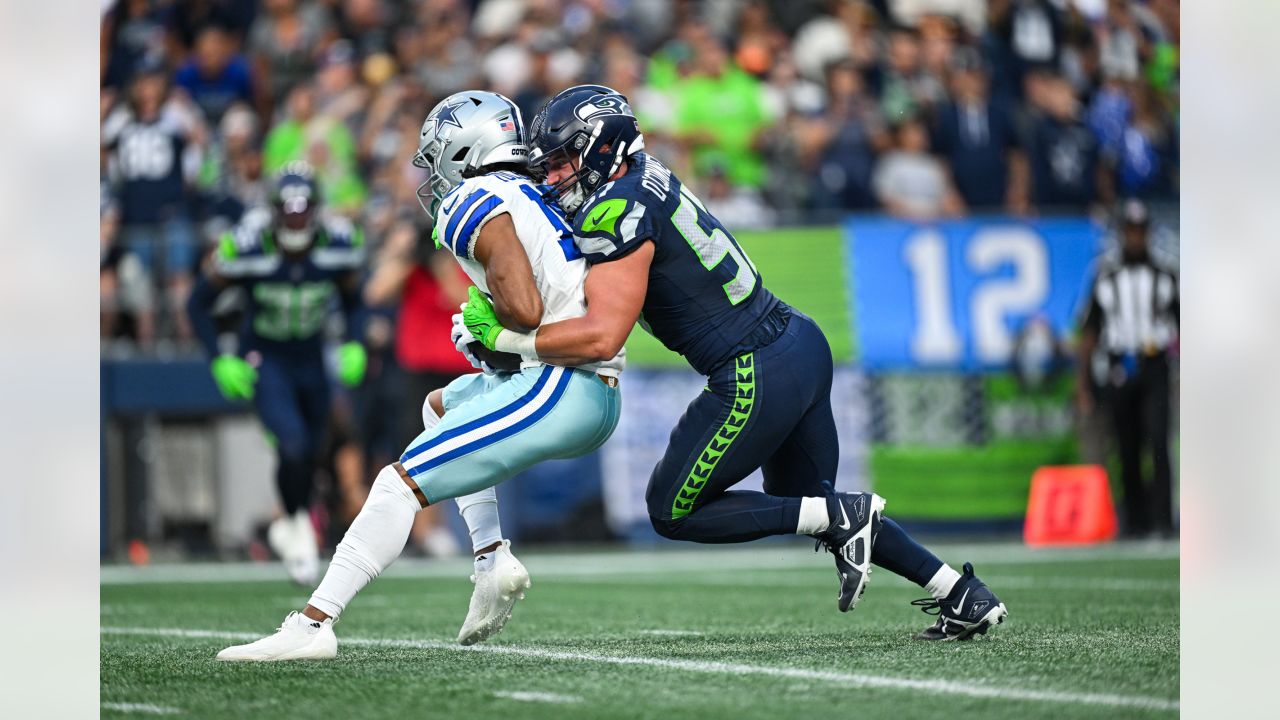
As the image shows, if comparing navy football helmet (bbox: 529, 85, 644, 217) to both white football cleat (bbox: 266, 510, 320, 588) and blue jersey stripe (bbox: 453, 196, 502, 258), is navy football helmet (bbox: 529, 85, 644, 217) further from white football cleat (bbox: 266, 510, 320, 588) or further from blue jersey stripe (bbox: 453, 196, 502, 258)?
white football cleat (bbox: 266, 510, 320, 588)

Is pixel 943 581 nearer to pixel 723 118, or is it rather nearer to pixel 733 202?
pixel 733 202

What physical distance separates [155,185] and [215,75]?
5.10 ft

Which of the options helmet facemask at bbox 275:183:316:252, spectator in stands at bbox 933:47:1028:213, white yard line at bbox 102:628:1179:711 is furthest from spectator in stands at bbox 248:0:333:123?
white yard line at bbox 102:628:1179:711

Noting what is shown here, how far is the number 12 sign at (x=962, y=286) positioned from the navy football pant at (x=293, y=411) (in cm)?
376

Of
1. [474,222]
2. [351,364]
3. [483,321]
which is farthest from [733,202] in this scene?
[474,222]

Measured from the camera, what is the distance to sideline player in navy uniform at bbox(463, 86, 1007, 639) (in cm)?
459

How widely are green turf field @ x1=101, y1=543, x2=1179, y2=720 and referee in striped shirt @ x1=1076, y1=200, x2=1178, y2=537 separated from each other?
1977 mm

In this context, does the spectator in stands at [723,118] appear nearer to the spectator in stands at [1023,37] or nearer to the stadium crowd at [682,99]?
the stadium crowd at [682,99]

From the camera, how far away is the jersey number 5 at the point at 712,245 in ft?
15.3

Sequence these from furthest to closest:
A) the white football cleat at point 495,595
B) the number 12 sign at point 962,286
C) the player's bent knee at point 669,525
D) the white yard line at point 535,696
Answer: the number 12 sign at point 962,286 < the white football cleat at point 495,595 < the player's bent knee at point 669,525 < the white yard line at point 535,696

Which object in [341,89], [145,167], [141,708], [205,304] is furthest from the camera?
[341,89]

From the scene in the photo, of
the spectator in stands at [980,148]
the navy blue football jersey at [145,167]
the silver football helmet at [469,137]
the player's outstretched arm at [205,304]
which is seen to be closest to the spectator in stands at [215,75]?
the navy blue football jersey at [145,167]

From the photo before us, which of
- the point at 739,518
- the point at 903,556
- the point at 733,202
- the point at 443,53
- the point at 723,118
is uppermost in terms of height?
the point at 443,53

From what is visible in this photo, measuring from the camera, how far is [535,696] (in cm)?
389
